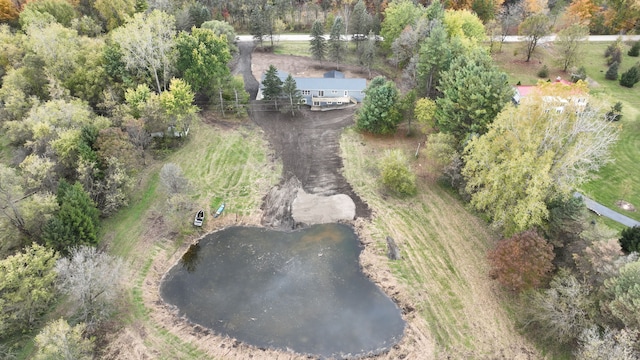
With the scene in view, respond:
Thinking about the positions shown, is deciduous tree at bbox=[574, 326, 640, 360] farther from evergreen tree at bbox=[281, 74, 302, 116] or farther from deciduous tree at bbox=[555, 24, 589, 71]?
deciduous tree at bbox=[555, 24, 589, 71]

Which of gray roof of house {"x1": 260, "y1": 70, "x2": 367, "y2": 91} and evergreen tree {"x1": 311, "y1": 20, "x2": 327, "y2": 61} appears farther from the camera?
evergreen tree {"x1": 311, "y1": 20, "x2": 327, "y2": 61}

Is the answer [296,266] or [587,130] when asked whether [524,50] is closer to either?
[587,130]

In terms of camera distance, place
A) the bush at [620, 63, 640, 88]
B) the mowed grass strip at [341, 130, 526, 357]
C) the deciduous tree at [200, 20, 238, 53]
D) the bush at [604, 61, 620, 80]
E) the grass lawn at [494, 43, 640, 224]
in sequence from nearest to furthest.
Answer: the mowed grass strip at [341, 130, 526, 357] < the grass lawn at [494, 43, 640, 224] < the bush at [620, 63, 640, 88] < the bush at [604, 61, 620, 80] < the deciduous tree at [200, 20, 238, 53]

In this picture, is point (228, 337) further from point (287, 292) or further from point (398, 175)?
point (398, 175)

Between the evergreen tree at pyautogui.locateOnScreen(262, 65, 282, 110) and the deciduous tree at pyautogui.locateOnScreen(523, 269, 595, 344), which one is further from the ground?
the evergreen tree at pyautogui.locateOnScreen(262, 65, 282, 110)

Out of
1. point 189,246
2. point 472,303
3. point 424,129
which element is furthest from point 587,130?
point 189,246

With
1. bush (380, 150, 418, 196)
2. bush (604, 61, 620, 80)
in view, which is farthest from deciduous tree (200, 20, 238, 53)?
bush (604, 61, 620, 80)

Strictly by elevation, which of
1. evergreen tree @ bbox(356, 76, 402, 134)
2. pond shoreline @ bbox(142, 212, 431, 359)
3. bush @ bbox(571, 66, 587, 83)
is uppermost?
bush @ bbox(571, 66, 587, 83)

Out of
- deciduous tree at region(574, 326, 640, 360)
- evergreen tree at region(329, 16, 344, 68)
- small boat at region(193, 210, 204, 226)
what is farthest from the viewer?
evergreen tree at region(329, 16, 344, 68)
